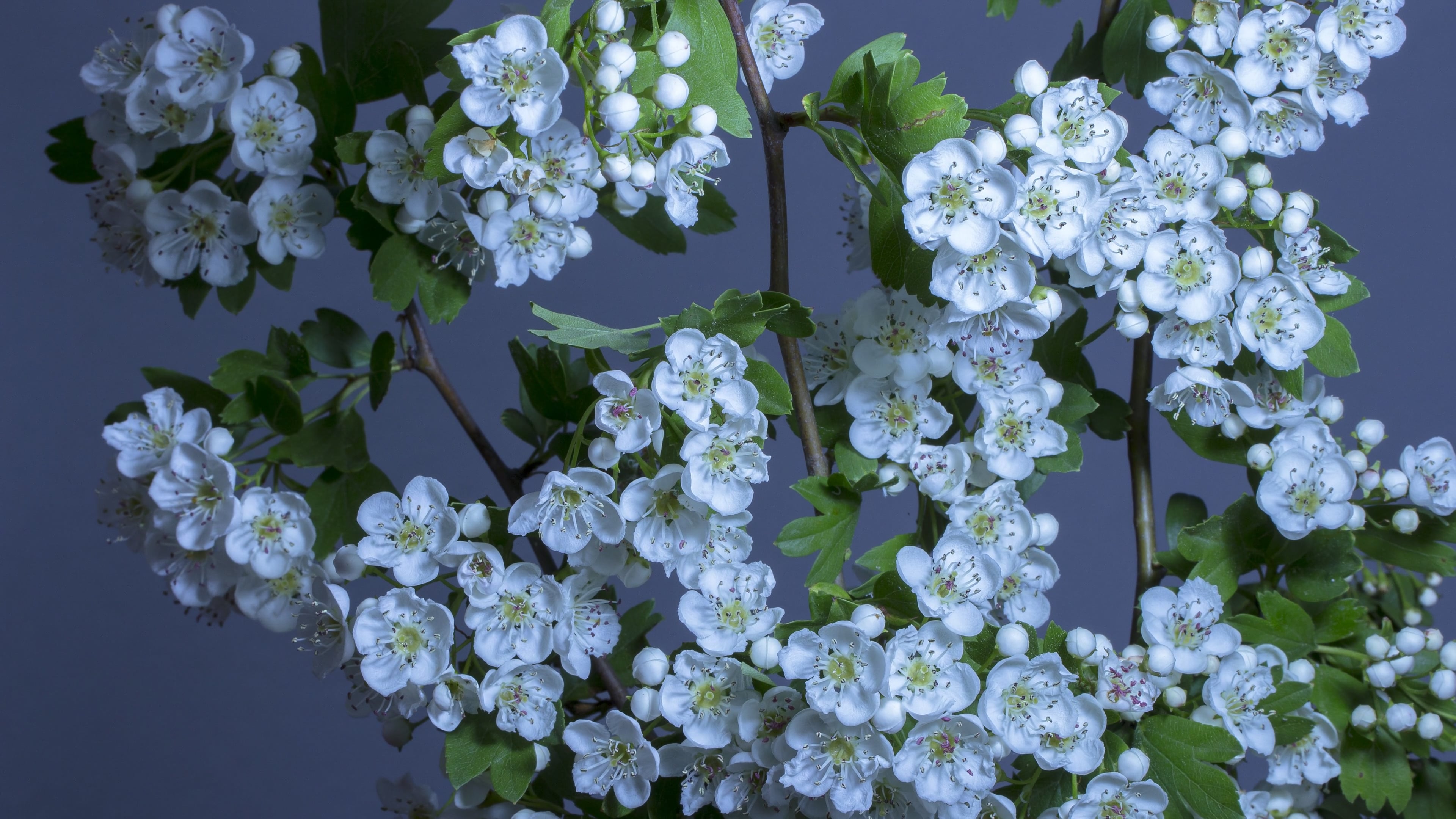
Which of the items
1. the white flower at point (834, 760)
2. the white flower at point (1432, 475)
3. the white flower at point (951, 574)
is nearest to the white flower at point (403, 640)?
the white flower at point (834, 760)

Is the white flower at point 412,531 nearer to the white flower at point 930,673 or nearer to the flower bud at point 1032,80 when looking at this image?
the white flower at point 930,673

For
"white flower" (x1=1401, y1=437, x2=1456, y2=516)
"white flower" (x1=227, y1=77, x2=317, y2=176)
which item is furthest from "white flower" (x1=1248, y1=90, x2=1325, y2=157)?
"white flower" (x1=227, y1=77, x2=317, y2=176)

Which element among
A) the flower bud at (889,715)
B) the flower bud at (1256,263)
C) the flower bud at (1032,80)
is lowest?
the flower bud at (889,715)

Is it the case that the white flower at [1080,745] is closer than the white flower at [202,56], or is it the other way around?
the white flower at [1080,745]

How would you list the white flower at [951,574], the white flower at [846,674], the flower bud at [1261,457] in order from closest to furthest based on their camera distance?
the white flower at [846,674] → the white flower at [951,574] → the flower bud at [1261,457]

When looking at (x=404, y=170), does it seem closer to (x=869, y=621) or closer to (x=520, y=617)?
(x=520, y=617)
